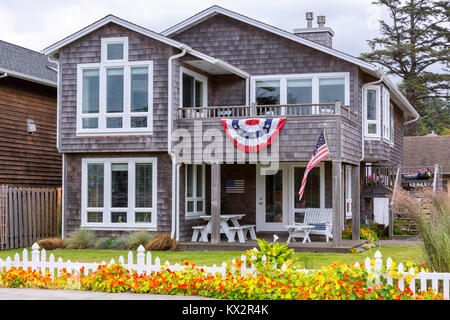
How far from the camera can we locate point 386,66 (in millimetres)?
42500

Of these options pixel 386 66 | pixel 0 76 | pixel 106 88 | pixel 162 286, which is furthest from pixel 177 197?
pixel 386 66

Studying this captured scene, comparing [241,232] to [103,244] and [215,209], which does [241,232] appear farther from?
[103,244]

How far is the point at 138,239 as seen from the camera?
1770 centimetres

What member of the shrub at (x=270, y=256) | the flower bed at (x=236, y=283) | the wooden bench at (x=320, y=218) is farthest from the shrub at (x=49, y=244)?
the shrub at (x=270, y=256)

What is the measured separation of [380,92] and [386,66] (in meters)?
A: 22.5

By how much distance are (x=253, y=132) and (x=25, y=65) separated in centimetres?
892

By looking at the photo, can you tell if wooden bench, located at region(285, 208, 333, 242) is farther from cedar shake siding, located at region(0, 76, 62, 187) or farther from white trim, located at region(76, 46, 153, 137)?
cedar shake siding, located at region(0, 76, 62, 187)

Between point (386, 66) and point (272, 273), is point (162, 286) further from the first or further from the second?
point (386, 66)

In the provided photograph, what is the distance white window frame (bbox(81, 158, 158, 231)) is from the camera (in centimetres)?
1860

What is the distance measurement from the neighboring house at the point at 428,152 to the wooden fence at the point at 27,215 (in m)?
19.8

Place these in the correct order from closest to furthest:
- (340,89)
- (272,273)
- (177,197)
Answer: (272,273)
(177,197)
(340,89)

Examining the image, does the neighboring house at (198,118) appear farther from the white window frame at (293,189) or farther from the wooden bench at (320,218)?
the wooden bench at (320,218)

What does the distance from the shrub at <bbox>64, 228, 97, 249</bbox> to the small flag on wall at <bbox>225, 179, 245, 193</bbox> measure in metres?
4.57

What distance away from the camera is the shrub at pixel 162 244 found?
1734 centimetres
